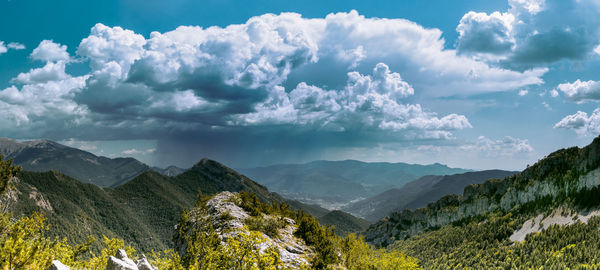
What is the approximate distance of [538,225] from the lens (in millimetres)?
134500

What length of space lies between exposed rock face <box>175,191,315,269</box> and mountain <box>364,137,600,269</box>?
79534 millimetres

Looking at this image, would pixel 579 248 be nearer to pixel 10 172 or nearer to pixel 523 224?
pixel 523 224

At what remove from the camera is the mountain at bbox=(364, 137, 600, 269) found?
98863mm

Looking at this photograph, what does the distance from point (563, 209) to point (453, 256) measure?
49.1 metres

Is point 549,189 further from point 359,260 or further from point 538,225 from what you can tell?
point 359,260

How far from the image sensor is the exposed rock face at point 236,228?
34031 millimetres

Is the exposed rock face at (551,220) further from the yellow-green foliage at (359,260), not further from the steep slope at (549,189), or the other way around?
the yellow-green foliage at (359,260)

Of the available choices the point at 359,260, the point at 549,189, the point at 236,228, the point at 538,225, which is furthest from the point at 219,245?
the point at 549,189

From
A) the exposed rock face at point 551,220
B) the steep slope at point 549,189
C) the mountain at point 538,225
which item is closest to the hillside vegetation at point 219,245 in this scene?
the mountain at point 538,225

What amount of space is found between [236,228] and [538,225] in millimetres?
151528

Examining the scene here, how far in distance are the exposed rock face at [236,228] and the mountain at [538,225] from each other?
7953 centimetres

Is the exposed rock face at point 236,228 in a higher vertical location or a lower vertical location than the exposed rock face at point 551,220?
higher

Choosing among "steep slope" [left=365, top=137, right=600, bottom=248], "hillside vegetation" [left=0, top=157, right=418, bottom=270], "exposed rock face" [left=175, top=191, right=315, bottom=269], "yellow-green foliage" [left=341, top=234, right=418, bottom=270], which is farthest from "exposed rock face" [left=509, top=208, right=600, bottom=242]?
"exposed rock face" [left=175, top=191, right=315, bottom=269]

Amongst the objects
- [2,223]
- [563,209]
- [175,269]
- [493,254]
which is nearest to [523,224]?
[563,209]
